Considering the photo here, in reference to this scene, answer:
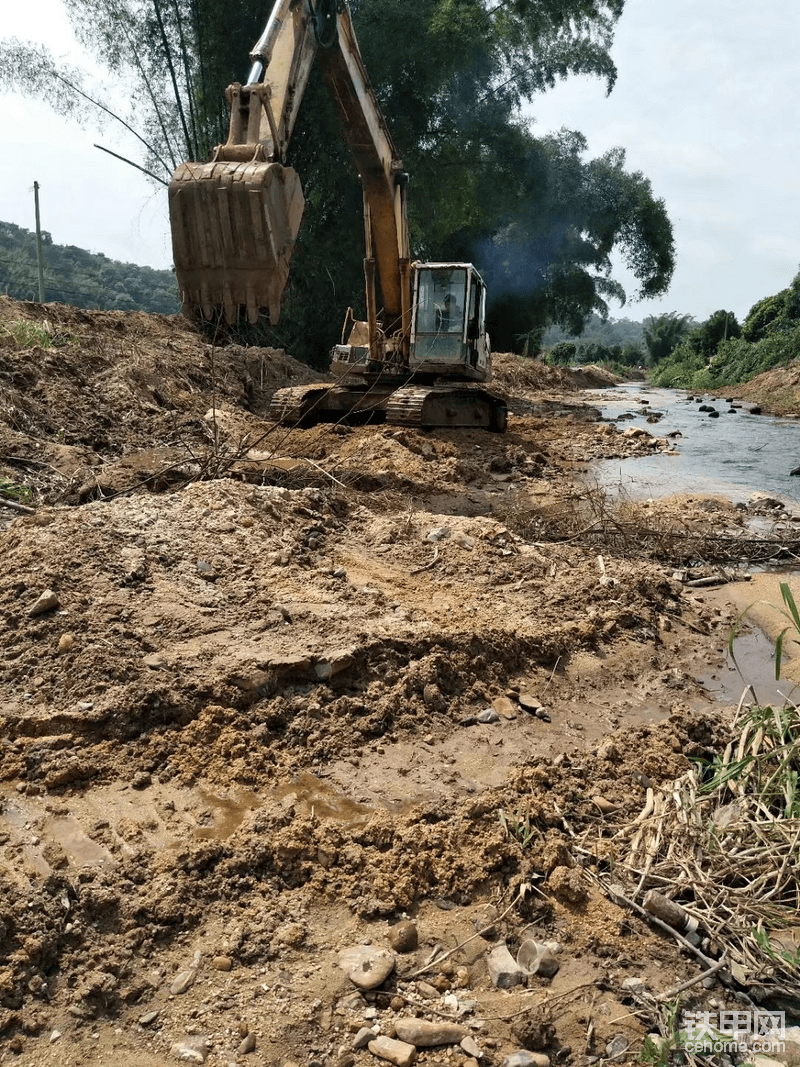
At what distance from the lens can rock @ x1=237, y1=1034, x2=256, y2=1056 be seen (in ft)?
7.20

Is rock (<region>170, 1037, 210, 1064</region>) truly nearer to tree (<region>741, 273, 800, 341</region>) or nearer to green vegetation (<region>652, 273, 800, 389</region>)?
green vegetation (<region>652, 273, 800, 389</region>)

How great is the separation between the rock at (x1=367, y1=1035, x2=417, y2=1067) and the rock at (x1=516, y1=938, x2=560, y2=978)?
0.45 metres

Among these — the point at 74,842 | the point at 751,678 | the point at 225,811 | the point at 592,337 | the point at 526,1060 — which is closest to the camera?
the point at 526,1060

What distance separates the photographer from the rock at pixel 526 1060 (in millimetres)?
2145

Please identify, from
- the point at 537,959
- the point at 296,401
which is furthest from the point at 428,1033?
the point at 296,401

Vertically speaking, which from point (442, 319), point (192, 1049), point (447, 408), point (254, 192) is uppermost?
point (254, 192)

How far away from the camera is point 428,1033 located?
223 cm

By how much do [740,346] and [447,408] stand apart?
92.6 ft

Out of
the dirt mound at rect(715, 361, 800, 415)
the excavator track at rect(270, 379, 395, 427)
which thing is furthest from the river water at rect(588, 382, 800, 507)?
the dirt mound at rect(715, 361, 800, 415)

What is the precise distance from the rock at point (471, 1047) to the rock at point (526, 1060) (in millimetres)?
67

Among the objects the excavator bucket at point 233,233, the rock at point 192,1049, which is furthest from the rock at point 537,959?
the excavator bucket at point 233,233

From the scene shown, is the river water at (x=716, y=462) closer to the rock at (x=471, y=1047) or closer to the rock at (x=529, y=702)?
the rock at (x=529, y=702)

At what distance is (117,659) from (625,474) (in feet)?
25.8

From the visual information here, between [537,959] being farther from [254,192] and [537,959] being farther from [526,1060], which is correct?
[254,192]
